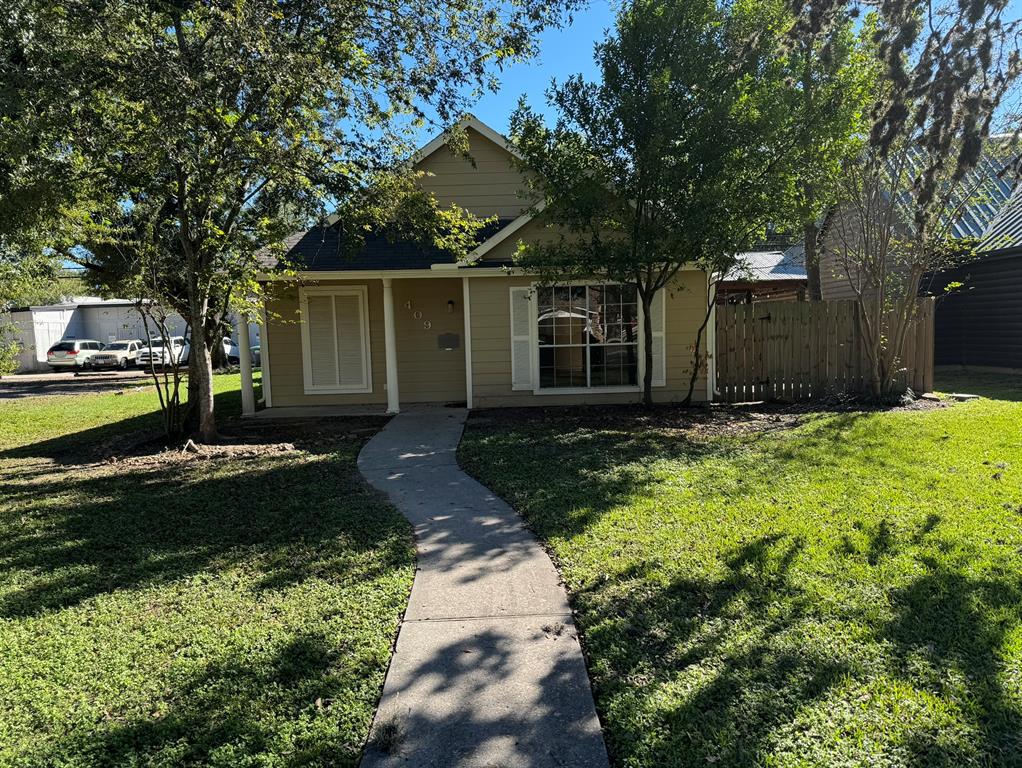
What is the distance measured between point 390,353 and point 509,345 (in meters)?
2.17

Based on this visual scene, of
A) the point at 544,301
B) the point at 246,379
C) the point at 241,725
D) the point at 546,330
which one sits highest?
the point at 544,301

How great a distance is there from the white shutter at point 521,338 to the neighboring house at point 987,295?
296 inches

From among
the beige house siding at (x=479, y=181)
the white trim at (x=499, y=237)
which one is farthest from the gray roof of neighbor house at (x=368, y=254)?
the white trim at (x=499, y=237)

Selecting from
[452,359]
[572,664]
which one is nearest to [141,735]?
[572,664]

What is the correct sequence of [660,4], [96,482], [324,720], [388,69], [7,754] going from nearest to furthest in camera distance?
[7,754] → [324,720] → [96,482] → [388,69] → [660,4]

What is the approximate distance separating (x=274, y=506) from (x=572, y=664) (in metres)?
3.94

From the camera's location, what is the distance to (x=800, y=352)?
1188 centimetres

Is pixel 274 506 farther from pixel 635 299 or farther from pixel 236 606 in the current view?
pixel 635 299

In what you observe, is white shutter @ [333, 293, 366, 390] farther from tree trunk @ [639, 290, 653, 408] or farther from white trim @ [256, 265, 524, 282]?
tree trunk @ [639, 290, 653, 408]

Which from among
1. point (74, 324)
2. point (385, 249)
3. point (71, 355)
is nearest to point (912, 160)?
point (385, 249)

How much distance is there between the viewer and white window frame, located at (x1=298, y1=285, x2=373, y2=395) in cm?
1302

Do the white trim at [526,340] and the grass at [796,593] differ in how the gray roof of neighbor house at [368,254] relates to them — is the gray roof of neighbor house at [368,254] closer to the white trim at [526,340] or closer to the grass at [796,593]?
the white trim at [526,340]

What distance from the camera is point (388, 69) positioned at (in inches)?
325

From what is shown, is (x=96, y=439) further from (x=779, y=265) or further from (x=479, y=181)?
(x=779, y=265)
